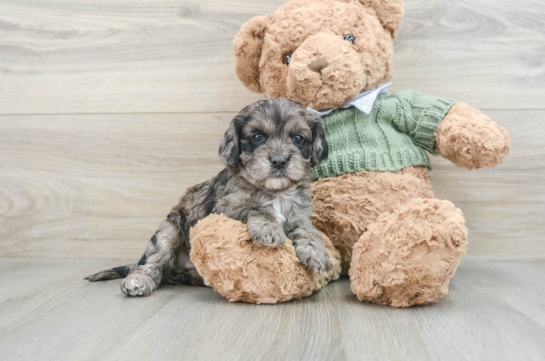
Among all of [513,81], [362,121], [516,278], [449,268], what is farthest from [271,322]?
[513,81]

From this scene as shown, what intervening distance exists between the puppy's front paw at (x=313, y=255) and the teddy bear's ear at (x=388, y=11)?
0.94 metres

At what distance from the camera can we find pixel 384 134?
173 centimetres

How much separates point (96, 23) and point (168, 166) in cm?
83

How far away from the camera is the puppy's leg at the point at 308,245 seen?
4.70ft

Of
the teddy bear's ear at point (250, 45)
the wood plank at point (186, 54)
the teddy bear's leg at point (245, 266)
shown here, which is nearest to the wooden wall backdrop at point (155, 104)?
the wood plank at point (186, 54)

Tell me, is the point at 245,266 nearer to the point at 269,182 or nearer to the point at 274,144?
the point at 269,182

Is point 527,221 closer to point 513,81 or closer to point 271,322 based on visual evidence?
point 513,81

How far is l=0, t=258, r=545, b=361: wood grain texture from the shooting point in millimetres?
1084

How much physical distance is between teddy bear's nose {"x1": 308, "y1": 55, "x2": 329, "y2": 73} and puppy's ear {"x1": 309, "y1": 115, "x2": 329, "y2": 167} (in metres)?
0.17

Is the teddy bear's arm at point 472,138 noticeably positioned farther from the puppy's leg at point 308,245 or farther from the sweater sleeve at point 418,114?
the puppy's leg at point 308,245

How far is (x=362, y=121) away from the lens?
5.76 feet

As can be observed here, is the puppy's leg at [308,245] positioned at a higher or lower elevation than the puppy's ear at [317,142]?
lower

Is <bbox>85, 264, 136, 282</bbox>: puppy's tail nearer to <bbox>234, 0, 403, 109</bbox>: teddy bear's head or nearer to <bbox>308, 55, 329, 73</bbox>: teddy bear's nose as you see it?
<bbox>234, 0, 403, 109</bbox>: teddy bear's head

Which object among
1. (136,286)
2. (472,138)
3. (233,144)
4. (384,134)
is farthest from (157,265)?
(472,138)
